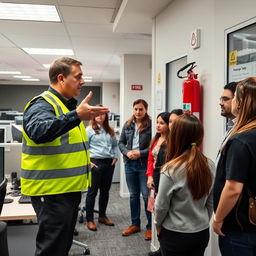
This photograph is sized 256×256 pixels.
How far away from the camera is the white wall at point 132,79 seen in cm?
513

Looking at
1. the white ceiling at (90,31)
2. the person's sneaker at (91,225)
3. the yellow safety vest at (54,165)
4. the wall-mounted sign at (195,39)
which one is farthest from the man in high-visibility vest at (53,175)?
the person's sneaker at (91,225)

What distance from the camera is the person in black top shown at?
122cm

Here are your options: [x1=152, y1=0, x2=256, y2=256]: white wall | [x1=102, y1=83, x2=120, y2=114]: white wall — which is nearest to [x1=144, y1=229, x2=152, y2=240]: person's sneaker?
[x1=152, y1=0, x2=256, y2=256]: white wall

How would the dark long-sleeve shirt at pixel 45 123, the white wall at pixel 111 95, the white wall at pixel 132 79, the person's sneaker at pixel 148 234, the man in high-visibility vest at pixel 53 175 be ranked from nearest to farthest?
the dark long-sleeve shirt at pixel 45 123
the man in high-visibility vest at pixel 53 175
the person's sneaker at pixel 148 234
the white wall at pixel 132 79
the white wall at pixel 111 95

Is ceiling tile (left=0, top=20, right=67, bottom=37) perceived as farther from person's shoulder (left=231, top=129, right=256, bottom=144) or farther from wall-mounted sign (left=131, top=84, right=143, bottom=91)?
person's shoulder (left=231, top=129, right=256, bottom=144)

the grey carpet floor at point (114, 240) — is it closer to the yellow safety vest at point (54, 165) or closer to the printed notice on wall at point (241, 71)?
the yellow safety vest at point (54, 165)

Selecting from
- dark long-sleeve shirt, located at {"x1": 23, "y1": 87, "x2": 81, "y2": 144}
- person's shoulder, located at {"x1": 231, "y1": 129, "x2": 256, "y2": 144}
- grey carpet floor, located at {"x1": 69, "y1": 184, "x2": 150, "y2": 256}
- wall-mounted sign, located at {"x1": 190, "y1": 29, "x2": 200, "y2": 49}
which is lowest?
grey carpet floor, located at {"x1": 69, "y1": 184, "x2": 150, "y2": 256}

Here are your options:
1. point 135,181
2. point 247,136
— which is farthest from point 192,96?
point 135,181

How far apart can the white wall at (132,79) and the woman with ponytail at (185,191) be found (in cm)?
356

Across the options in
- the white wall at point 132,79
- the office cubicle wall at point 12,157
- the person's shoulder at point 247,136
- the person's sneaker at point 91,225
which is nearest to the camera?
the person's shoulder at point 247,136

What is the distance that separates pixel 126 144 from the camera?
343 cm

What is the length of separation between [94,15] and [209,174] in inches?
94.6

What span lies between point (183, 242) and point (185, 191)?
0.26 metres

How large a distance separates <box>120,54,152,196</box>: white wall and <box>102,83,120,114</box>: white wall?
5.84 m
